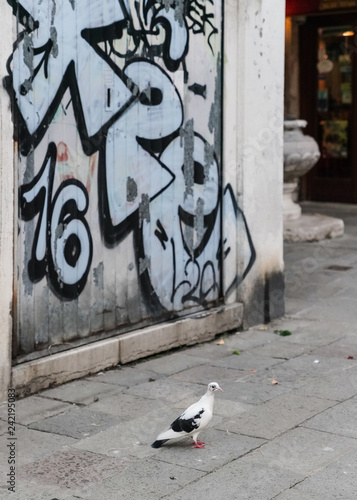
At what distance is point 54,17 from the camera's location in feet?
20.2

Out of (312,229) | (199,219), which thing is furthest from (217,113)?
(312,229)

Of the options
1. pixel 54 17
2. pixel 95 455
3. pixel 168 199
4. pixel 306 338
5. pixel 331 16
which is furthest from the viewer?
pixel 331 16

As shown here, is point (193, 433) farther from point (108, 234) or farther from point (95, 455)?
point (108, 234)

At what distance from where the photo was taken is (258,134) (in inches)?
322

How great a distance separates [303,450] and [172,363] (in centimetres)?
211

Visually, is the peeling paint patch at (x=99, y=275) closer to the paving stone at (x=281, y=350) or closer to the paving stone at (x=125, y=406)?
the paving stone at (x=125, y=406)

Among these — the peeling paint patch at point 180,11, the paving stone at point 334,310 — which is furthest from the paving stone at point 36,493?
the paving stone at point 334,310

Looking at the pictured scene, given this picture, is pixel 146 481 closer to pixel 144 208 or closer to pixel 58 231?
pixel 58 231

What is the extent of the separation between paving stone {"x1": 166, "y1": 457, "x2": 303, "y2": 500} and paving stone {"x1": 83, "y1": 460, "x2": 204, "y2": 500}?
8 centimetres

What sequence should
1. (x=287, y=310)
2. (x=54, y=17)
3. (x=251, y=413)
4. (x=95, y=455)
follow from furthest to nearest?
(x=287, y=310), (x=54, y=17), (x=251, y=413), (x=95, y=455)

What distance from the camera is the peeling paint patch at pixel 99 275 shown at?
6.66m

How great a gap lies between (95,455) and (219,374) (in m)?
1.90

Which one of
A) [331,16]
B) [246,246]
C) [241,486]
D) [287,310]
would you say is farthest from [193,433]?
[331,16]

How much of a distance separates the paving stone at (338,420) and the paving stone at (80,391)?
1.46m
